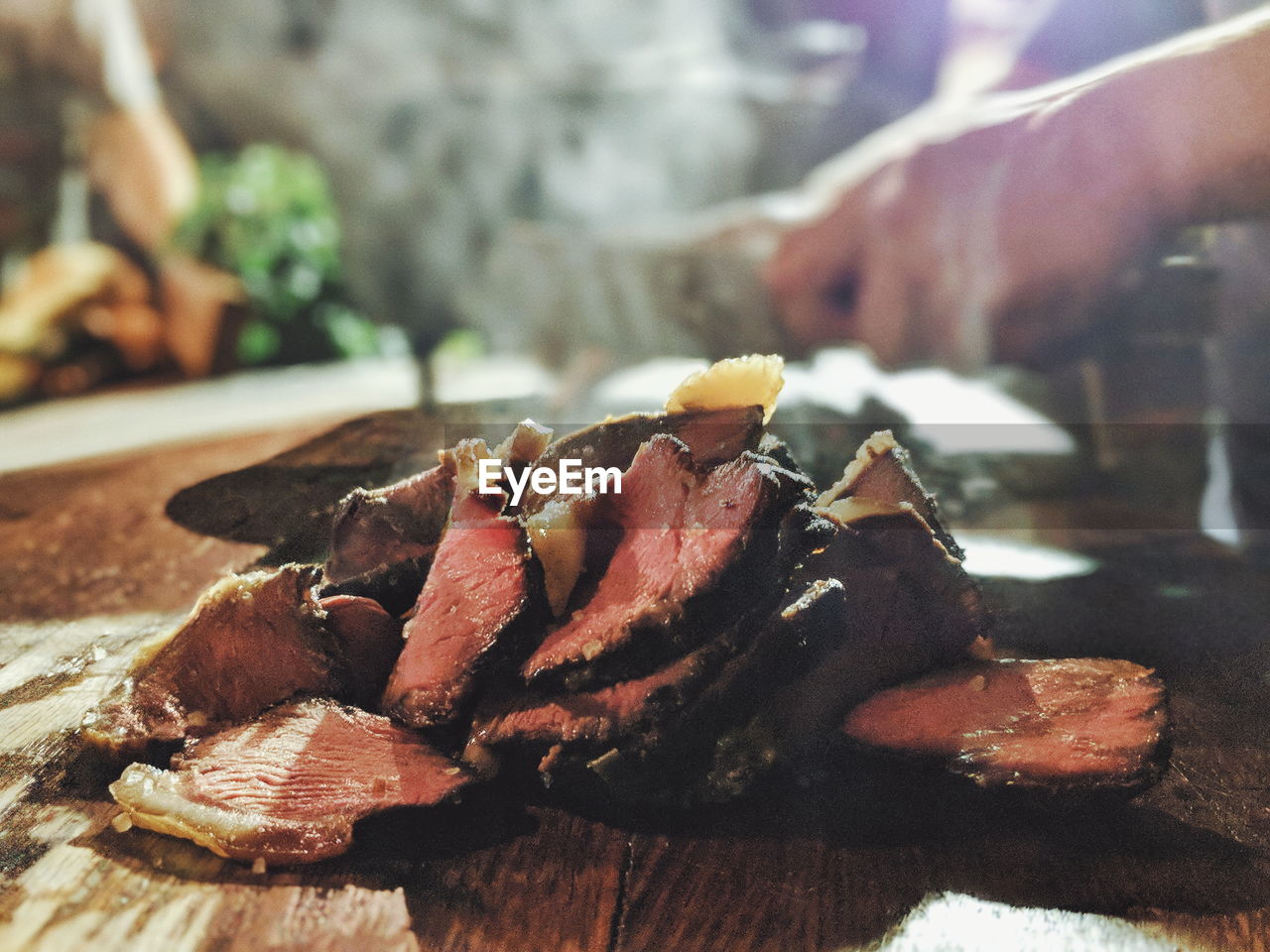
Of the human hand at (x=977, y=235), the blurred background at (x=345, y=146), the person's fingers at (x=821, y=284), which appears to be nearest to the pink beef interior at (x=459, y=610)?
the human hand at (x=977, y=235)

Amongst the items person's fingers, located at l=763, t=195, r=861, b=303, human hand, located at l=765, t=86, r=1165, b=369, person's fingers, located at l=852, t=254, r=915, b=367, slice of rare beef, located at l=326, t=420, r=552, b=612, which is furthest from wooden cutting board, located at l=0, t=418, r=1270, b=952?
person's fingers, located at l=763, t=195, r=861, b=303

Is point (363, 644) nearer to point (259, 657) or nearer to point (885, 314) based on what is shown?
point (259, 657)

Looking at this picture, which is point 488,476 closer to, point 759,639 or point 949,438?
point 759,639

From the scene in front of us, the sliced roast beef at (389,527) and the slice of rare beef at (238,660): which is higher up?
the sliced roast beef at (389,527)

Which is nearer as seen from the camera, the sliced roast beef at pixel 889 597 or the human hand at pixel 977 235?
the sliced roast beef at pixel 889 597

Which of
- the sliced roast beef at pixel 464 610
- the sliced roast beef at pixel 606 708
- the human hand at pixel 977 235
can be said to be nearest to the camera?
the sliced roast beef at pixel 606 708

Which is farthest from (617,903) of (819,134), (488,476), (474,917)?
(819,134)

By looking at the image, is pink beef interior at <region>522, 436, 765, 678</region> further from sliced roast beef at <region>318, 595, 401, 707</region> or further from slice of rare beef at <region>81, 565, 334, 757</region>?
slice of rare beef at <region>81, 565, 334, 757</region>

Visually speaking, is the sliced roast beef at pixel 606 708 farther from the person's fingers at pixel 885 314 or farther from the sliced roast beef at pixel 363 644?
the person's fingers at pixel 885 314
